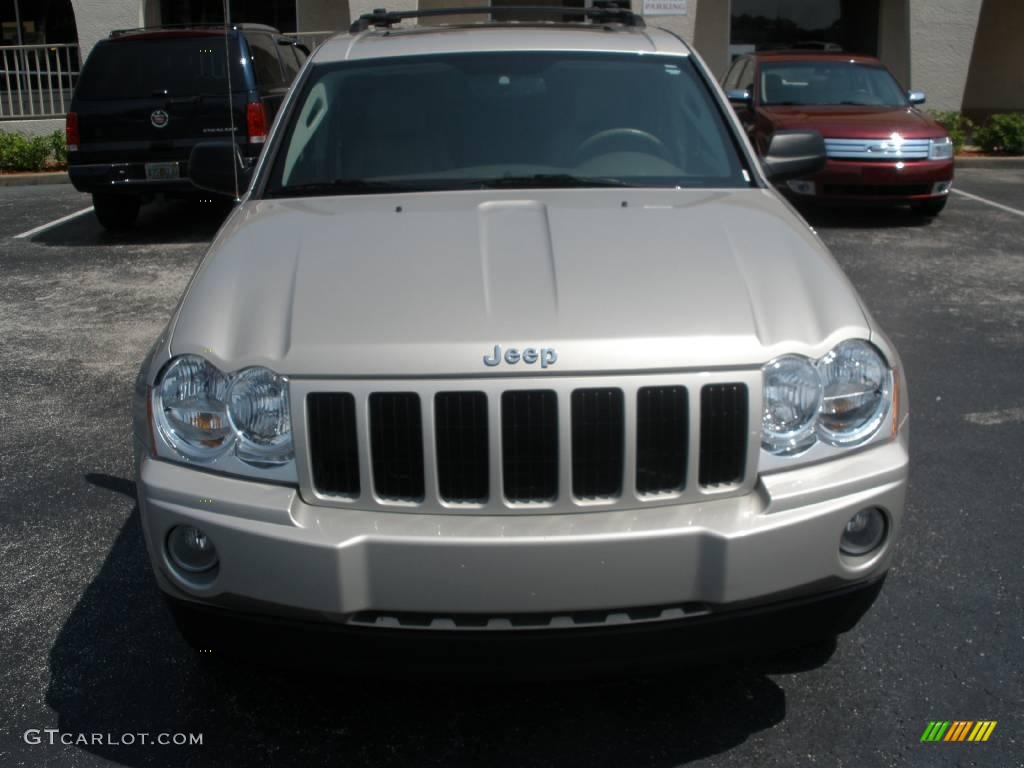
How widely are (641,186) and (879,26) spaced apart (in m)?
16.2

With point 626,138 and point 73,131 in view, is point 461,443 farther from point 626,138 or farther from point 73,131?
point 73,131

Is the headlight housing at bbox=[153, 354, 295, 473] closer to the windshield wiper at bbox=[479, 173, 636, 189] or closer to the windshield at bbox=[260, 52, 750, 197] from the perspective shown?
the windshield at bbox=[260, 52, 750, 197]

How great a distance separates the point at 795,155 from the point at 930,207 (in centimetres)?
703

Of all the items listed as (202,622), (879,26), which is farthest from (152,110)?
(879,26)

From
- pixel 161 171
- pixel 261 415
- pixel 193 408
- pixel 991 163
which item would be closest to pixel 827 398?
pixel 261 415

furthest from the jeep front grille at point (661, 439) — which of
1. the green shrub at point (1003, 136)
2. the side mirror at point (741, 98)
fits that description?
the green shrub at point (1003, 136)

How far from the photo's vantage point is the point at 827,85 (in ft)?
39.4

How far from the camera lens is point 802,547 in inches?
109

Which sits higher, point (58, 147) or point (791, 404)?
point (791, 404)

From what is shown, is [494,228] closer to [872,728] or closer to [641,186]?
[641,186]

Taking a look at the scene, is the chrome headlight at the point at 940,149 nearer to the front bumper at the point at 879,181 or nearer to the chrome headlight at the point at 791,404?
the front bumper at the point at 879,181

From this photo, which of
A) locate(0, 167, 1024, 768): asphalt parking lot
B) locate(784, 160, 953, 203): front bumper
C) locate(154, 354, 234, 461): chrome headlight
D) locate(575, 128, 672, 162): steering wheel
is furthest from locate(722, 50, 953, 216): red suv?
locate(154, 354, 234, 461): chrome headlight

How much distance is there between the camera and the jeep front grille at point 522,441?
2744 millimetres

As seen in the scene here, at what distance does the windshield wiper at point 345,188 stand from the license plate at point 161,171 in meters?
6.81
